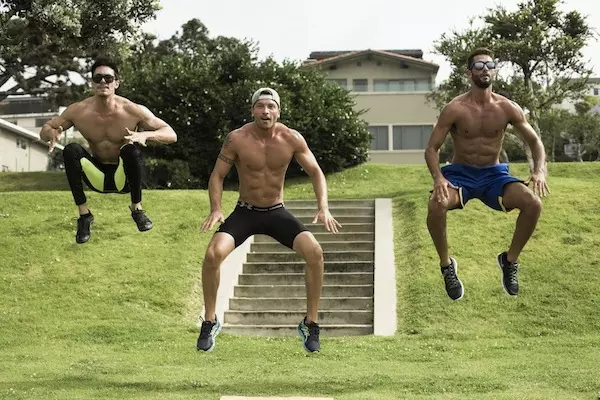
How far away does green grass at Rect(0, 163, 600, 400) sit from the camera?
12.9m

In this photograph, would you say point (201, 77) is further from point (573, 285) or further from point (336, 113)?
point (573, 285)

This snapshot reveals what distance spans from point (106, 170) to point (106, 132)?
491 millimetres

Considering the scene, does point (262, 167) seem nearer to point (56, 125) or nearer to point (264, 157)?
point (264, 157)

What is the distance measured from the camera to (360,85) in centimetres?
5266

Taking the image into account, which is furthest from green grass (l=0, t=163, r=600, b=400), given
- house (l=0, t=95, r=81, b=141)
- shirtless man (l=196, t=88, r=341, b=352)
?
house (l=0, t=95, r=81, b=141)

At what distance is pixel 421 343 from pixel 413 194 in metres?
10.1

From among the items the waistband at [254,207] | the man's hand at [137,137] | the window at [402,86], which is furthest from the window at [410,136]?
the man's hand at [137,137]

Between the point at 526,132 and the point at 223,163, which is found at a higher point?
the point at 526,132

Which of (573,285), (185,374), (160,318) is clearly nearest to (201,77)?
(160,318)

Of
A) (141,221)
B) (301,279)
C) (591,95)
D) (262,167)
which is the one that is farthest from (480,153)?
(591,95)

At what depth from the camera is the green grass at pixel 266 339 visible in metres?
12.9

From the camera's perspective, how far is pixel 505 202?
10.9 m

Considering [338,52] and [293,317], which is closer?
[293,317]

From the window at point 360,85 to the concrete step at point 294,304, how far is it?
3294 cm
